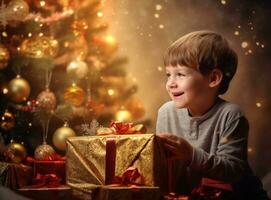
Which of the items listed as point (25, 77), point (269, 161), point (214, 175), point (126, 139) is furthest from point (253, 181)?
point (25, 77)

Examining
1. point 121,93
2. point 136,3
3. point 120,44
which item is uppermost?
point 136,3

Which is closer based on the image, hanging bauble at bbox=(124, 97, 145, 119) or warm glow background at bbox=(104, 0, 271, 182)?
warm glow background at bbox=(104, 0, 271, 182)

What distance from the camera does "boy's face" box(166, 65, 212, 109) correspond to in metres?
1.70

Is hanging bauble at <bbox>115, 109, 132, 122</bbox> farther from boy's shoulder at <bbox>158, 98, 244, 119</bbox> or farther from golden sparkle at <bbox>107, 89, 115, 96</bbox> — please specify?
boy's shoulder at <bbox>158, 98, 244, 119</bbox>

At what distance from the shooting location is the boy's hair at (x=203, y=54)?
1694 mm

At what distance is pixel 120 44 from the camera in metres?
2.35

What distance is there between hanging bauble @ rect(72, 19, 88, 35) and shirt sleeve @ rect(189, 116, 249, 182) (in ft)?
3.58

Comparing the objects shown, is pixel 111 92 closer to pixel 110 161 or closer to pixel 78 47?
pixel 78 47

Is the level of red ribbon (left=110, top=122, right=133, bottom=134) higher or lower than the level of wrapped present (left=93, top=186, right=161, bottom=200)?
higher

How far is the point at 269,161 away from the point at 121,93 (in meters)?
0.82

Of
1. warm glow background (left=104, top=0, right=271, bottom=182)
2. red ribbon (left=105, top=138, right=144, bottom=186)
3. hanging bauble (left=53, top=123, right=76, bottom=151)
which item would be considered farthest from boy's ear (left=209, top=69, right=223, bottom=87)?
hanging bauble (left=53, top=123, right=76, bottom=151)

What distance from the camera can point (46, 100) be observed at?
2.24 metres

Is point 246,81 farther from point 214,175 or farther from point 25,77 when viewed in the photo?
point 25,77

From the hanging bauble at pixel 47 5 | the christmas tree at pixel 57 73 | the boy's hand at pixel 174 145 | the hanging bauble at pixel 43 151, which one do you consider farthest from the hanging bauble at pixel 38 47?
the boy's hand at pixel 174 145
